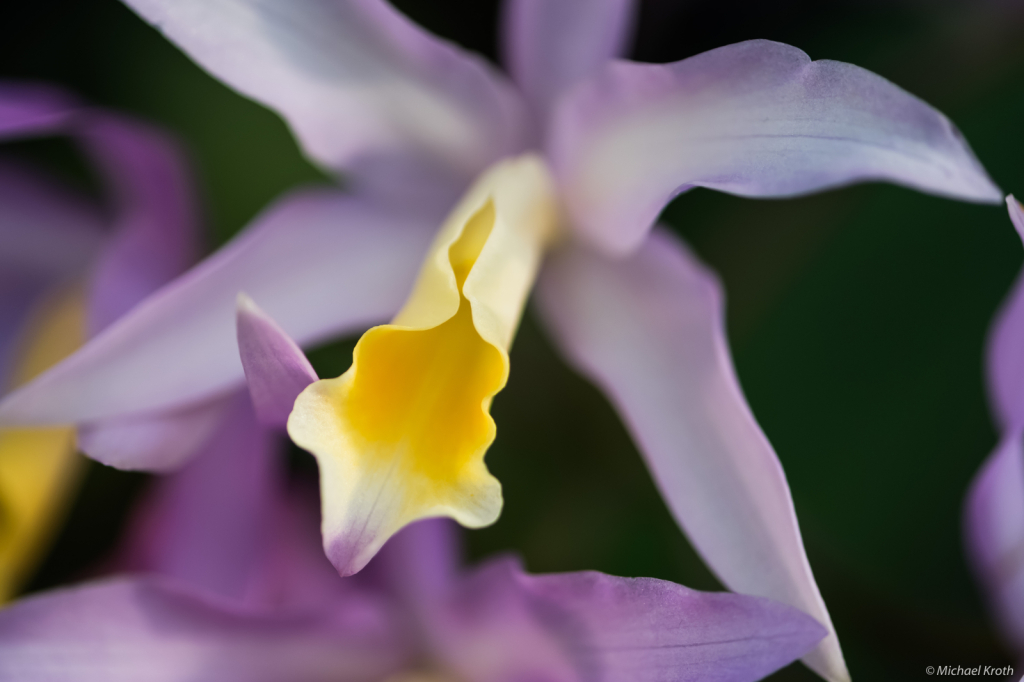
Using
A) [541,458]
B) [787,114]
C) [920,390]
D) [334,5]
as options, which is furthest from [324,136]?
[920,390]

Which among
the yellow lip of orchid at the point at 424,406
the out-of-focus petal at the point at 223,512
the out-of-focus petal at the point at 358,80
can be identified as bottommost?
the out-of-focus petal at the point at 223,512

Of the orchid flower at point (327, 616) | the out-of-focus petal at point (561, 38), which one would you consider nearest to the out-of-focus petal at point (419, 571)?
the orchid flower at point (327, 616)

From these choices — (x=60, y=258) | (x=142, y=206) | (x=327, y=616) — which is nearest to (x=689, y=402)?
(x=327, y=616)

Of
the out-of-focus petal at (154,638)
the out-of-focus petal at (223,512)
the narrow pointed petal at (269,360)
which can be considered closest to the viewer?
the narrow pointed petal at (269,360)

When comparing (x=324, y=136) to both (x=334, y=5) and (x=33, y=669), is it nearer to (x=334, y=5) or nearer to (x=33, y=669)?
(x=334, y=5)

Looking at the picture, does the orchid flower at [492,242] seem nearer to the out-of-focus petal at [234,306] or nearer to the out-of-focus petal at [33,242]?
the out-of-focus petal at [234,306]

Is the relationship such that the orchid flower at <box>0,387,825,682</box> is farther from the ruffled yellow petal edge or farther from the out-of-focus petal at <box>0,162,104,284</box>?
the out-of-focus petal at <box>0,162,104,284</box>

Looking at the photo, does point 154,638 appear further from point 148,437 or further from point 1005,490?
point 1005,490

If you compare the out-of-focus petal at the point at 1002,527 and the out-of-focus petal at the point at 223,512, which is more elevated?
the out-of-focus petal at the point at 1002,527

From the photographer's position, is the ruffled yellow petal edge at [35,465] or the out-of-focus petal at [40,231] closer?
the ruffled yellow petal edge at [35,465]
